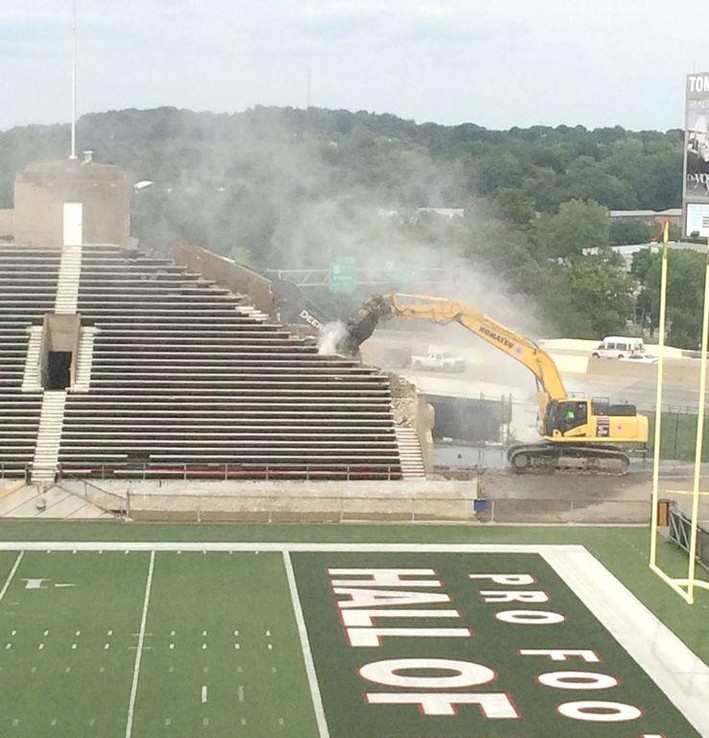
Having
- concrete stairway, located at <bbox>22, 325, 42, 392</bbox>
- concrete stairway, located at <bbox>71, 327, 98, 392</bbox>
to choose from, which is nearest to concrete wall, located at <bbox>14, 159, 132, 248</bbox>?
concrete stairway, located at <bbox>22, 325, 42, 392</bbox>

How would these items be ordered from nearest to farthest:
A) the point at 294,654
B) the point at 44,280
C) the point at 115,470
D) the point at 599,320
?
the point at 294,654, the point at 115,470, the point at 44,280, the point at 599,320

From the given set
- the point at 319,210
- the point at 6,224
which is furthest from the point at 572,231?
the point at 6,224

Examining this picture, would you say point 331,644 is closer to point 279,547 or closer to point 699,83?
point 279,547

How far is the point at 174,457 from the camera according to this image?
28156 mm

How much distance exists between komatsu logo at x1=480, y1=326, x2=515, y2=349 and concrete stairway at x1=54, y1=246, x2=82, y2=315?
8.58m

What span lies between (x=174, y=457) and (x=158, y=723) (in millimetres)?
12935

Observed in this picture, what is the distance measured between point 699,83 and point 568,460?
10531 mm

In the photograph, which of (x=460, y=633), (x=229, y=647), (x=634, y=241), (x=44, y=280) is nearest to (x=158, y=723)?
(x=229, y=647)

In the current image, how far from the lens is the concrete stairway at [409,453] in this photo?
2850 centimetres

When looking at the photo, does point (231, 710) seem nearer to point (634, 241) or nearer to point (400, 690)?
point (400, 690)

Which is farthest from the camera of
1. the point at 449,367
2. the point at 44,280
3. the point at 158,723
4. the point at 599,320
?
the point at 599,320

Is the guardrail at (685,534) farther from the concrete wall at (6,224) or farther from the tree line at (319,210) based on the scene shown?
the tree line at (319,210)

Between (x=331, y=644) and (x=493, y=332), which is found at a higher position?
(x=493, y=332)

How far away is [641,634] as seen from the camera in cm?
1923
